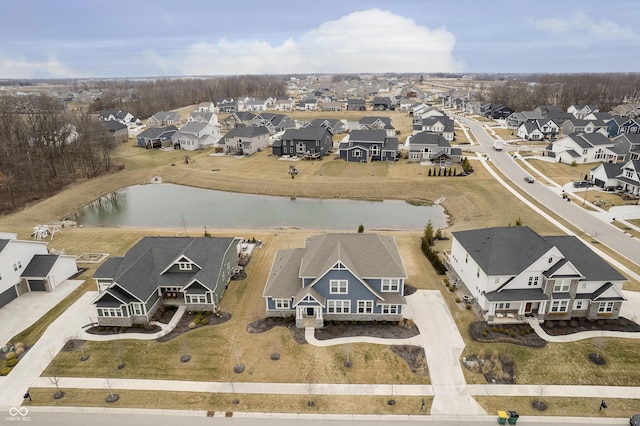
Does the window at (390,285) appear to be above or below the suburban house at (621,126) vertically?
below

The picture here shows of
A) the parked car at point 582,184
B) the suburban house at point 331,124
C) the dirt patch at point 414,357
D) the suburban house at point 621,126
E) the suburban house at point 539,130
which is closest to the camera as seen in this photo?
the dirt patch at point 414,357

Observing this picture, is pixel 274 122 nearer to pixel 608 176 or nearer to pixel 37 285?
pixel 608 176

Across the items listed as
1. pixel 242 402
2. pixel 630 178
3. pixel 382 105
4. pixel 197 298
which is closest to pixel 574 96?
pixel 382 105

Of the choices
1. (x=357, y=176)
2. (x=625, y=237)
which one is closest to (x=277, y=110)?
(x=357, y=176)

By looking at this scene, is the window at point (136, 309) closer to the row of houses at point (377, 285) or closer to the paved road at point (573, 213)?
the row of houses at point (377, 285)

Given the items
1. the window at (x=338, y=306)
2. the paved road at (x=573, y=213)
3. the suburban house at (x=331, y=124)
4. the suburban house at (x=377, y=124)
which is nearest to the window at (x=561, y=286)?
the paved road at (x=573, y=213)

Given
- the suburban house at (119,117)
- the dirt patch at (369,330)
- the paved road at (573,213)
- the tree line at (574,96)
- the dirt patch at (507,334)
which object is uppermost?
the tree line at (574,96)

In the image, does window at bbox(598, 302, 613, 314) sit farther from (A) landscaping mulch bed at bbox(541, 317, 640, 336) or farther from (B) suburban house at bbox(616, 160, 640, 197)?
(B) suburban house at bbox(616, 160, 640, 197)
